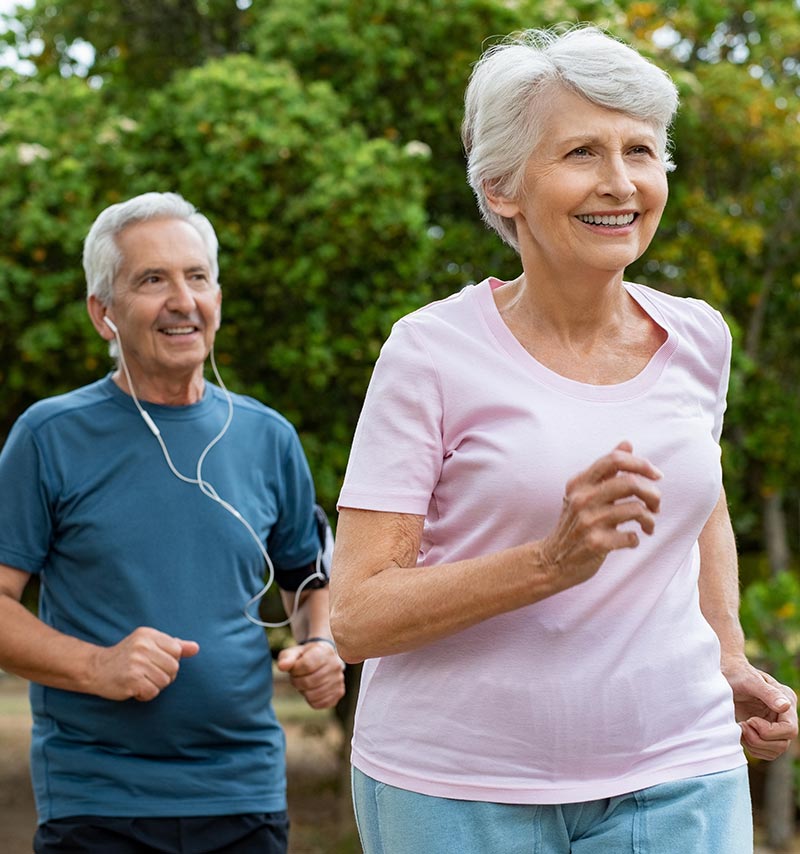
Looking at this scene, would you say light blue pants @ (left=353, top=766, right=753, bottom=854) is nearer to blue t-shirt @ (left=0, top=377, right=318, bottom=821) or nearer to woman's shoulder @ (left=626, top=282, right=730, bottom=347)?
woman's shoulder @ (left=626, top=282, right=730, bottom=347)

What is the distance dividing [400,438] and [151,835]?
1.47 metres

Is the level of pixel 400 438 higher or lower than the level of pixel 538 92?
lower

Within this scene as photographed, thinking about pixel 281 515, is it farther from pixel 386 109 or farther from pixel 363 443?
pixel 386 109

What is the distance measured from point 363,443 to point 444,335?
8.4 inches

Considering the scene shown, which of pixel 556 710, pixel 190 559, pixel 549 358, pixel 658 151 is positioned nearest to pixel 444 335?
pixel 549 358

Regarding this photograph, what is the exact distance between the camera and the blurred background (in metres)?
7.53

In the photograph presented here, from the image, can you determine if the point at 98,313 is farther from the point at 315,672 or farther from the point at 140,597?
the point at 315,672

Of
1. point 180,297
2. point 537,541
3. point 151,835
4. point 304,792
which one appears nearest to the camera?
point 537,541

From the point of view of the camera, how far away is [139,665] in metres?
3.12

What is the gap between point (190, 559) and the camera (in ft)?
11.1

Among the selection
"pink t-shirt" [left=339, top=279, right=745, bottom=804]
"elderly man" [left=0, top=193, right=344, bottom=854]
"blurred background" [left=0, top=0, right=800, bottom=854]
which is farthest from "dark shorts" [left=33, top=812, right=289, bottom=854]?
"blurred background" [left=0, top=0, right=800, bottom=854]

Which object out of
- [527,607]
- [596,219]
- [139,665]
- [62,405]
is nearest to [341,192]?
[62,405]

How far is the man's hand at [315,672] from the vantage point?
3.51m

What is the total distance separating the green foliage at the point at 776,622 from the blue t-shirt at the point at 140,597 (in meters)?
5.72
